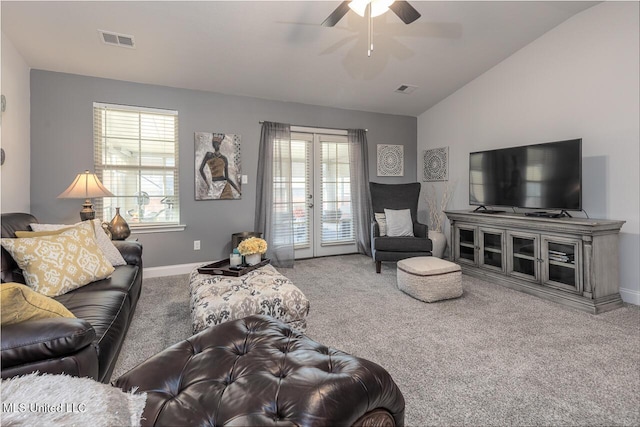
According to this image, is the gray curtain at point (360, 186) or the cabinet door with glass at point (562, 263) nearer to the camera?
the cabinet door with glass at point (562, 263)

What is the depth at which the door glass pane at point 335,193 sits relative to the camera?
4.93m

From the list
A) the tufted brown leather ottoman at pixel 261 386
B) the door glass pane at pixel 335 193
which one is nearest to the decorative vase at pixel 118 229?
the tufted brown leather ottoman at pixel 261 386

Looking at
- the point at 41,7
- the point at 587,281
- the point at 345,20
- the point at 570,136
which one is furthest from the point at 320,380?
the point at 570,136

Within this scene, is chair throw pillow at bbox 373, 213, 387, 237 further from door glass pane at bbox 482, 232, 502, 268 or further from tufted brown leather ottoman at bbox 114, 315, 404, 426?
tufted brown leather ottoman at bbox 114, 315, 404, 426

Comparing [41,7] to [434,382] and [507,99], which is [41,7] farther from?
[507,99]

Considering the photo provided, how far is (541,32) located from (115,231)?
508cm

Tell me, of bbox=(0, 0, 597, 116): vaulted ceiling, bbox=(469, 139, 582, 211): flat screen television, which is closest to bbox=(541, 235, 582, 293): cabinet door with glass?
bbox=(469, 139, 582, 211): flat screen television

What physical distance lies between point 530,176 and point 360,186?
2290 mm

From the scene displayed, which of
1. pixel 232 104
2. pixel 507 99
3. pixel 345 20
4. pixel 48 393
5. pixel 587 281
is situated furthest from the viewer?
pixel 232 104

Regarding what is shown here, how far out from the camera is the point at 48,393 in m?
0.65

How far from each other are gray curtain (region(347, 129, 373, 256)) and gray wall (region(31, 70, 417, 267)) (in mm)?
218

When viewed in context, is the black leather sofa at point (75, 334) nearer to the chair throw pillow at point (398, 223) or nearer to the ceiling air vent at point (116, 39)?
the ceiling air vent at point (116, 39)

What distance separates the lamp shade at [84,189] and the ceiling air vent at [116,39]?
1.31 m

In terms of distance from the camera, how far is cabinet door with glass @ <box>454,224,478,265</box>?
3932 millimetres
